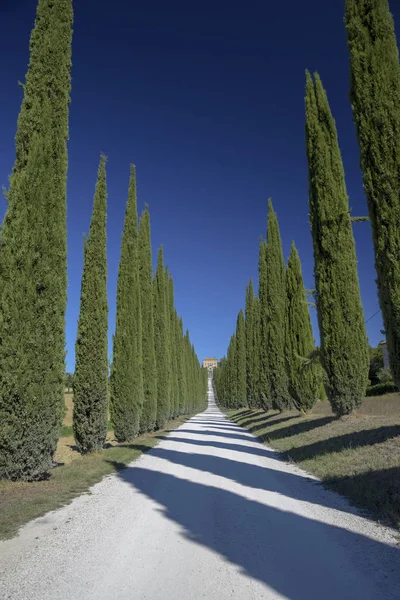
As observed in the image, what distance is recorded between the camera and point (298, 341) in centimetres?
2230

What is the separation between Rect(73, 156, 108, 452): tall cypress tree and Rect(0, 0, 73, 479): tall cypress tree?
12.2 feet

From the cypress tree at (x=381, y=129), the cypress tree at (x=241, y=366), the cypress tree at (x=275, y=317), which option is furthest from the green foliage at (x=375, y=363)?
the cypress tree at (x=381, y=129)

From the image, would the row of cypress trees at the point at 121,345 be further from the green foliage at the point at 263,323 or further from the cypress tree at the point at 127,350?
the green foliage at the point at 263,323

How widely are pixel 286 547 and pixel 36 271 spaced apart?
6.30 m

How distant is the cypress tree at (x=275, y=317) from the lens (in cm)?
2469

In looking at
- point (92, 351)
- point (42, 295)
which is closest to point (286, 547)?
point (42, 295)

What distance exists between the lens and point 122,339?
53.4 ft

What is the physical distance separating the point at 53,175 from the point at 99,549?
23.4ft

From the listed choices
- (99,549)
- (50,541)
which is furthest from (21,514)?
(99,549)

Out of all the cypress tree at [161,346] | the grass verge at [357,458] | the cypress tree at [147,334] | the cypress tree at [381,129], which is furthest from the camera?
the cypress tree at [161,346]

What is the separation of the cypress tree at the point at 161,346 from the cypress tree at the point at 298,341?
7590 millimetres

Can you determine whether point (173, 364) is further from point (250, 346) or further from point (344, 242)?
point (344, 242)

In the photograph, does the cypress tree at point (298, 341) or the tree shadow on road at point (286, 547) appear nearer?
the tree shadow on road at point (286, 547)

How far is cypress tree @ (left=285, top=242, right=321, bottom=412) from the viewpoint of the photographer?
65.4 ft
